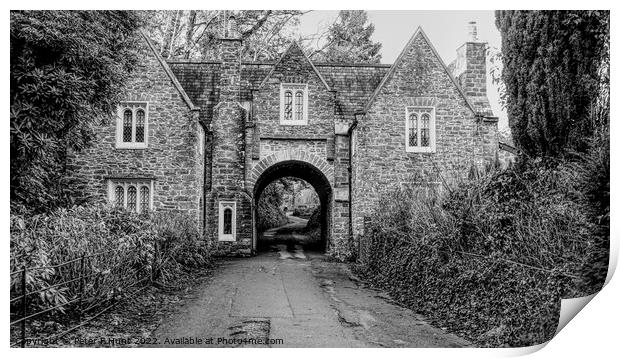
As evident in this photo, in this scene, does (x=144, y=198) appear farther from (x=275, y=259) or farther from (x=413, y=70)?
(x=413, y=70)

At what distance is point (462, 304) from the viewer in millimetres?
6906

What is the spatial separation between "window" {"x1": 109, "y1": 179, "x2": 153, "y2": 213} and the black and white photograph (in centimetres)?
5

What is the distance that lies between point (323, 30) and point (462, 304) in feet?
14.3

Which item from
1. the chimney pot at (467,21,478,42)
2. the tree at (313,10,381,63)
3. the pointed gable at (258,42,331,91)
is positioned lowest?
the chimney pot at (467,21,478,42)

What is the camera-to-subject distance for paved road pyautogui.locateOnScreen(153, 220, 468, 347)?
216 inches

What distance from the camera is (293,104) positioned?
1546cm

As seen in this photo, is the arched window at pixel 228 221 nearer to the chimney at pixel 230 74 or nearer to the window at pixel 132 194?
the chimney at pixel 230 74

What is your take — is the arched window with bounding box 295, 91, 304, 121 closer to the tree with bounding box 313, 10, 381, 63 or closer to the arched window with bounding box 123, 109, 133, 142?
the tree with bounding box 313, 10, 381, 63

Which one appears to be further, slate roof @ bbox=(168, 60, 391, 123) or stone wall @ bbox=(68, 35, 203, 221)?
slate roof @ bbox=(168, 60, 391, 123)

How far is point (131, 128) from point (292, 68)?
7206 millimetres

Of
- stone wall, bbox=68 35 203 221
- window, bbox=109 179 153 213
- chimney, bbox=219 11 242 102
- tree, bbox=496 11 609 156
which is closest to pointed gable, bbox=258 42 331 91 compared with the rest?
chimney, bbox=219 11 242 102

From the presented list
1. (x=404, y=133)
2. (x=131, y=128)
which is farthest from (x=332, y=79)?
(x=131, y=128)

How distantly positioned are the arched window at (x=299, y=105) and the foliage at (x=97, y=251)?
6.16m
